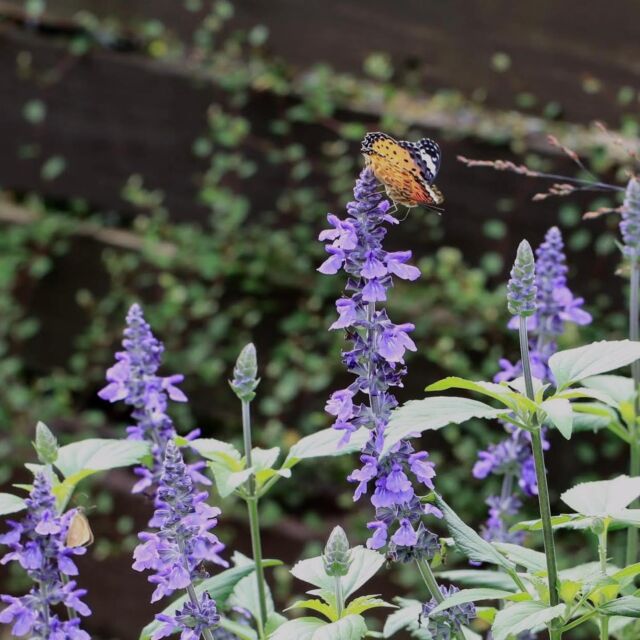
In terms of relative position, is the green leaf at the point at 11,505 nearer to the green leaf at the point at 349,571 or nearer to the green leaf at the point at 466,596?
the green leaf at the point at 349,571

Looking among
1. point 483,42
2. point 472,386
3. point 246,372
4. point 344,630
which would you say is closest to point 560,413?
point 472,386

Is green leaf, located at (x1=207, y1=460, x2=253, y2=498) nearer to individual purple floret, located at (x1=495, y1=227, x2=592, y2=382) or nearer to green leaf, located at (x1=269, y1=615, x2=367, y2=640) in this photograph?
green leaf, located at (x1=269, y1=615, x2=367, y2=640)

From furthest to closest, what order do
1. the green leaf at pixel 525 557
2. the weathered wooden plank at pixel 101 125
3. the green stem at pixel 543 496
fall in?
the weathered wooden plank at pixel 101 125, the green leaf at pixel 525 557, the green stem at pixel 543 496

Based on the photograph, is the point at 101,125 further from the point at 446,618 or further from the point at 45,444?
the point at 446,618

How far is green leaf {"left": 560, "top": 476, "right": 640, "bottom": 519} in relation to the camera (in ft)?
4.07

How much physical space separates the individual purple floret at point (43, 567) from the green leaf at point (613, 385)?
84 cm

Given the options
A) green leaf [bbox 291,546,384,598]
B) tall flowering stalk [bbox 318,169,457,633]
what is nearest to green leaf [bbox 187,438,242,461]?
green leaf [bbox 291,546,384,598]

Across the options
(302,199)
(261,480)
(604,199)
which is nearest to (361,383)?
(261,480)

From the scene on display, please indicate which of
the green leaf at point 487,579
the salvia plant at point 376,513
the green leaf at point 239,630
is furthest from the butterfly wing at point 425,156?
the green leaf at point 239,630

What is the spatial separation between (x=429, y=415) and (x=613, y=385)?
712 millimetres

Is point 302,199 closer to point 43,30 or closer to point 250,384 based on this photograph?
point 43,30

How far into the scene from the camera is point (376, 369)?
45.8 inches

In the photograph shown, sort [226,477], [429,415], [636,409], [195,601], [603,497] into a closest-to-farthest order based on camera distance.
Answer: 1. [429,415]
2. [195,601]
3. [603,497]
4. [226,477]
5. [636,409]

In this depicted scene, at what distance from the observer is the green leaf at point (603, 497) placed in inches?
48.8
